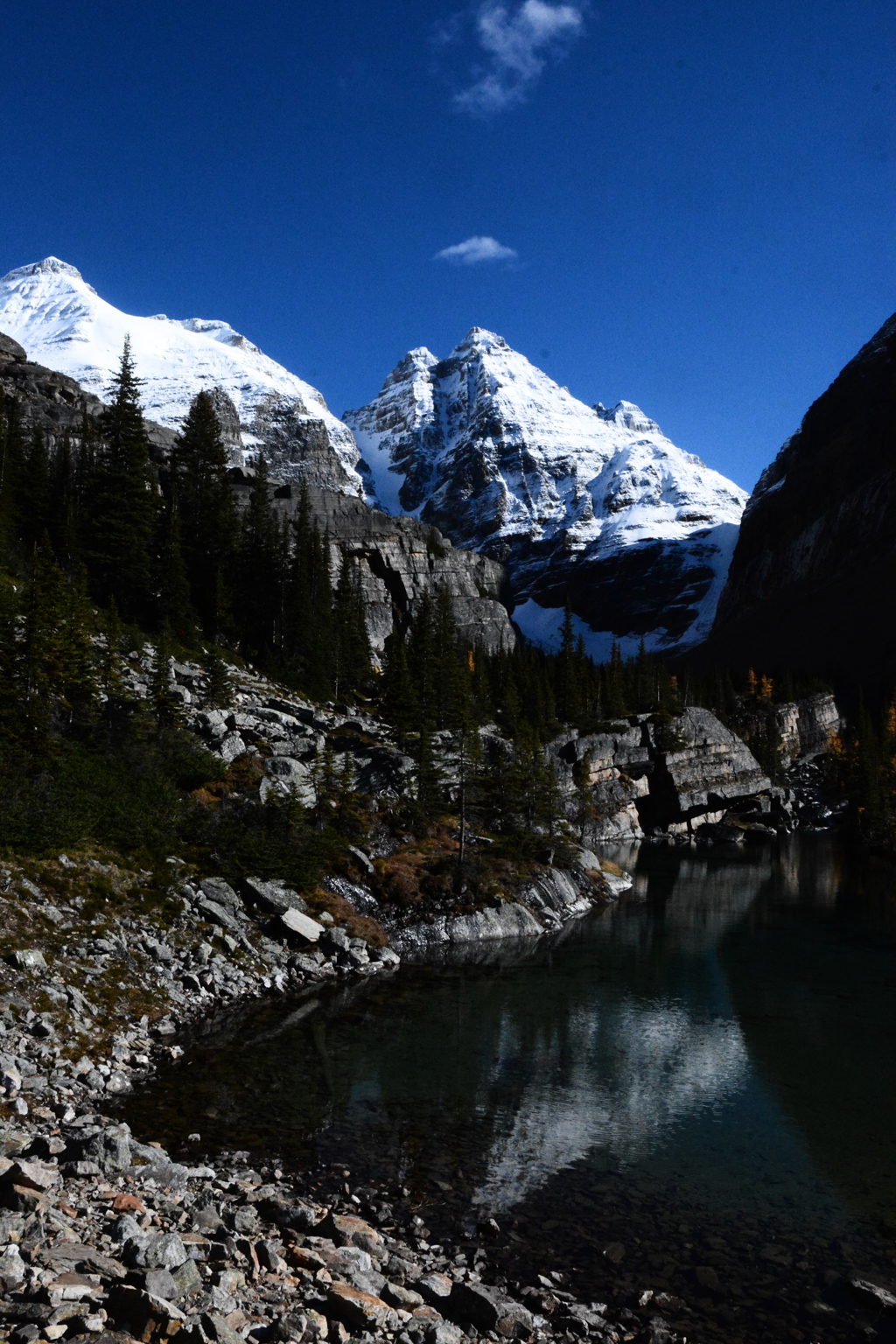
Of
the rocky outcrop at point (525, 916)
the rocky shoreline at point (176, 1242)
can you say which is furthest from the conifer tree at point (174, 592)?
the rocky shoreline at point (176, 1242)

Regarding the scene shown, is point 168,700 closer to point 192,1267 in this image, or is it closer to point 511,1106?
point 511,1106

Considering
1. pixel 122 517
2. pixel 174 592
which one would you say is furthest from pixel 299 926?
Answer: pixel 122 517

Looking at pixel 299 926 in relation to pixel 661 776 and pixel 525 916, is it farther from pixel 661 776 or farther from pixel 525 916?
pixel 661 776

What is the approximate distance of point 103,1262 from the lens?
10.5m

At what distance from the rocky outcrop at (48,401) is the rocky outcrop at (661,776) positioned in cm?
7539

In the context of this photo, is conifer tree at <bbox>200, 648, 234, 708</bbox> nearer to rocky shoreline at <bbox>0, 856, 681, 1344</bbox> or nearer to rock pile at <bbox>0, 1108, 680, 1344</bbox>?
rocky shoreline at <bbox>0, 856, 681, 1344</bbox>

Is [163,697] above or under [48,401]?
under

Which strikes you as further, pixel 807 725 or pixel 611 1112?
pixel 807 725

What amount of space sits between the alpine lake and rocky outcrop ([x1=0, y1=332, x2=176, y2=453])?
A: 97644mm

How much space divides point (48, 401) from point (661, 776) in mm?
100683

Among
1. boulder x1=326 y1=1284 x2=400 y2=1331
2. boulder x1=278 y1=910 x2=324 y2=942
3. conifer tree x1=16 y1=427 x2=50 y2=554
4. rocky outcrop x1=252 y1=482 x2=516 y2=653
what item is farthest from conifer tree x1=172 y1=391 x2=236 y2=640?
boulder x1=326 y1=1284 x2=400 y2=1331

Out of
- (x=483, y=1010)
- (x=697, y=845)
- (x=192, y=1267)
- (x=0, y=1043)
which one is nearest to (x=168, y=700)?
(x=483, y=1010)

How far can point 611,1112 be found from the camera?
22.8 meters

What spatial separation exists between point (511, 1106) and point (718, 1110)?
6052 millimetres
